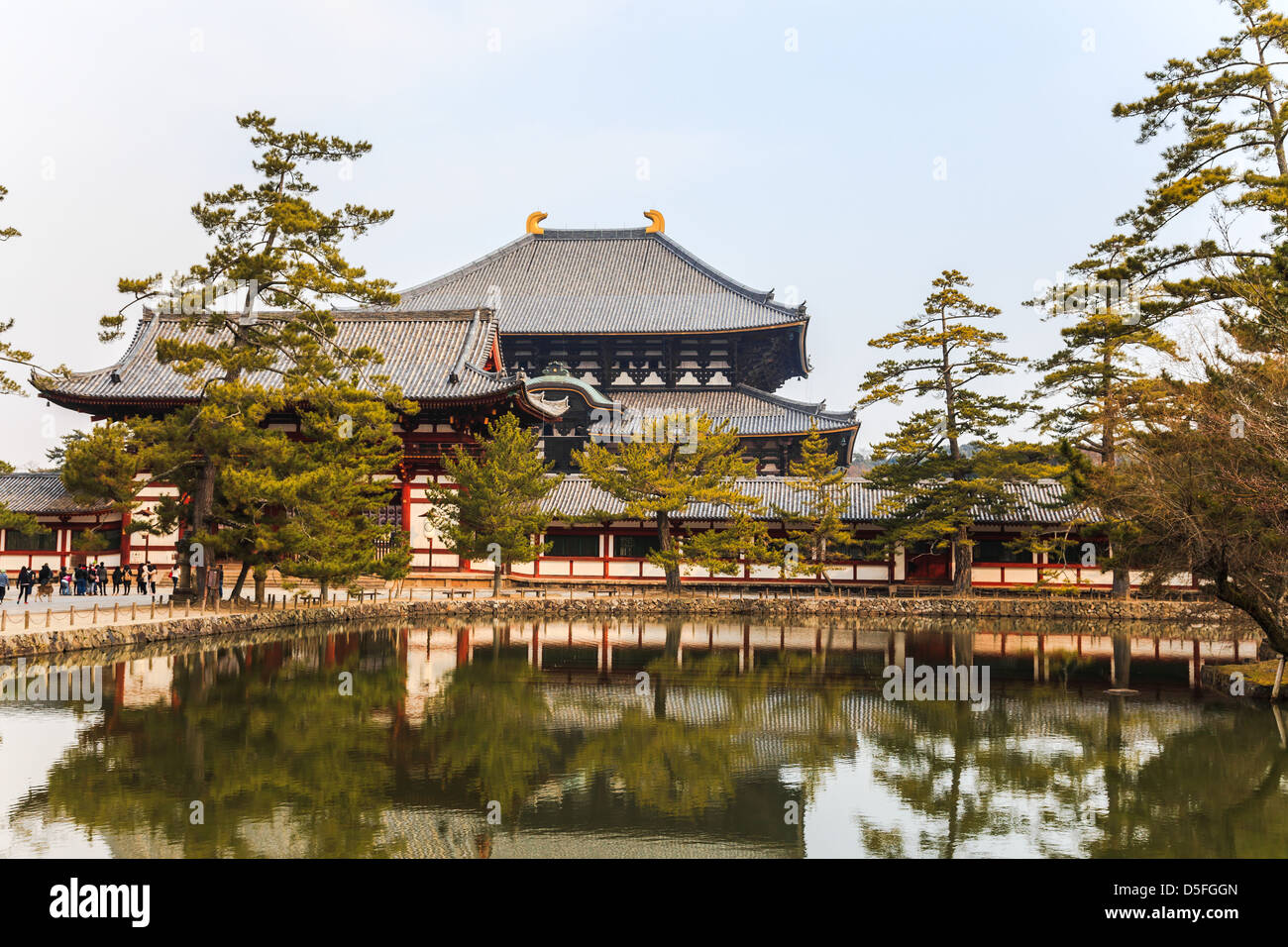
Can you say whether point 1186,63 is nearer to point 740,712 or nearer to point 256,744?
point 740,712

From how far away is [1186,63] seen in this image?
2094 cm

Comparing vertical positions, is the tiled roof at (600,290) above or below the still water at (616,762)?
above

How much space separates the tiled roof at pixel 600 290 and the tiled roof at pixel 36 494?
2044 cm

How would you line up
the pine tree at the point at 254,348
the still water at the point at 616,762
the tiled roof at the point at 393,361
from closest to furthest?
the still water at the point at 616,762
the pine tree at the point at 254,348
the tiled roof at the point at 393,361

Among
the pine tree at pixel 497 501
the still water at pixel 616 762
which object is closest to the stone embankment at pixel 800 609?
the pine tree at pixel 497 501

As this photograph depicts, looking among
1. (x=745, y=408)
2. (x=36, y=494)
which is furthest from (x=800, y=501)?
(x=36, y=494)

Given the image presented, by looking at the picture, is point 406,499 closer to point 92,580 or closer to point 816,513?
point 92,580

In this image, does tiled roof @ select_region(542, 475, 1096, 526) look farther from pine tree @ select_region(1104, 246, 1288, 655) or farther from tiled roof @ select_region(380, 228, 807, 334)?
pine tree @ select_region(1104, 246, 1288, 655)

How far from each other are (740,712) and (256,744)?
7.68 m

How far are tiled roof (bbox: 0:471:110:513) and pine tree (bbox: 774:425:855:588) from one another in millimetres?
27246

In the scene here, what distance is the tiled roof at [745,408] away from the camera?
48312 millimetres

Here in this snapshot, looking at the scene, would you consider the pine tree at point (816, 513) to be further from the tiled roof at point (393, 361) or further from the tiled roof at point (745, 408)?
the tiled roof at point (393, 361)

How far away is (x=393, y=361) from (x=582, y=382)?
1042 centimetres
